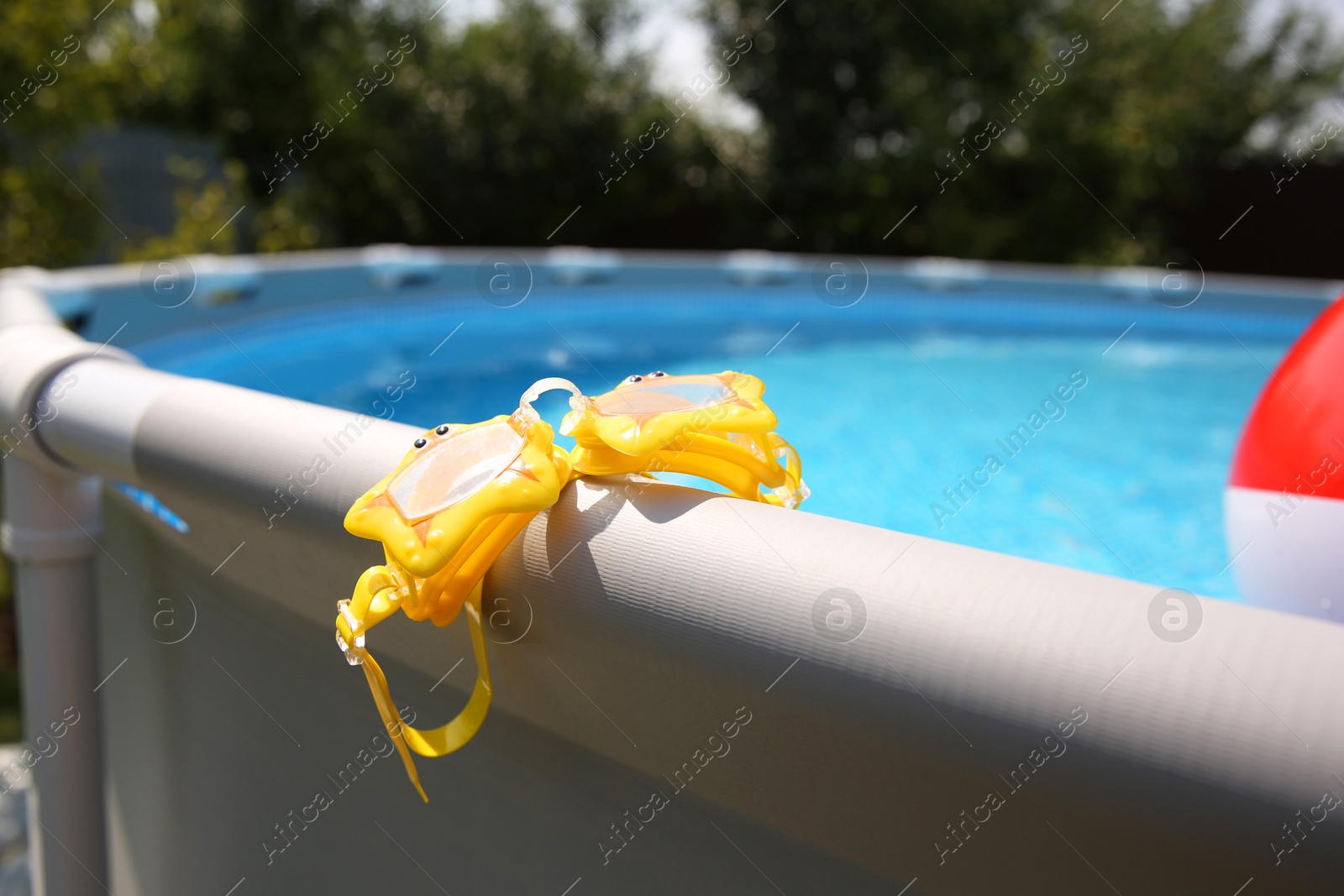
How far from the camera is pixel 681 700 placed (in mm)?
1064

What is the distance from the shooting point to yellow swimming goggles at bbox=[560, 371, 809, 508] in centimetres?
122

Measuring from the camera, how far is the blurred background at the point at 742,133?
12781 mm

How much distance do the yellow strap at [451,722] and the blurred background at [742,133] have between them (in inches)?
458

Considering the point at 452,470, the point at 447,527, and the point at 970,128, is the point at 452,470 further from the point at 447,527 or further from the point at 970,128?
the point at 970,128

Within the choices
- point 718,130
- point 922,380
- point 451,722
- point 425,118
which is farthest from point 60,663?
point 718,130

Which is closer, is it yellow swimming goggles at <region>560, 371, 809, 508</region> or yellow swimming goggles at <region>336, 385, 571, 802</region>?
yellow swimming goggles at <region>336, 385, 571, 802</region>

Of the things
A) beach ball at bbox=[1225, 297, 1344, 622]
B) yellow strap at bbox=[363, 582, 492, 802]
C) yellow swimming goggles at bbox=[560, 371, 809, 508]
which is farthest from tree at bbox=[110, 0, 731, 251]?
yellow strap at bbox=[363, 582, 492, 802]

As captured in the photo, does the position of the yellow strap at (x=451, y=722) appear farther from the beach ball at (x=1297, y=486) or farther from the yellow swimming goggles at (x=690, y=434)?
the beach ball at (x=1297, y=486)

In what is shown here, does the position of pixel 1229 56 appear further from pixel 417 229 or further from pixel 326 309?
pixel 326 309

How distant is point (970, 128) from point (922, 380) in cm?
764

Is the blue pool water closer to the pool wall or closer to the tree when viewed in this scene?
the pool wall

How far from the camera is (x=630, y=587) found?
41.8 inches

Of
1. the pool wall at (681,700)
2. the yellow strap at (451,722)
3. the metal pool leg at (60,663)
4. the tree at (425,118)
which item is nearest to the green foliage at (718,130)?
the tree at (425,118)

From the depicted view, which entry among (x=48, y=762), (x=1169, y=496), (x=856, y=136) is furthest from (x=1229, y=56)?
(x=48, y=762)
